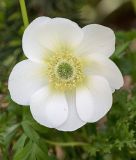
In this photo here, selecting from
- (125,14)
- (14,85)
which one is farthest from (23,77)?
(125,14)

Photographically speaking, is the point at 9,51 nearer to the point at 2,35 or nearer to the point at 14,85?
the point at 2,35

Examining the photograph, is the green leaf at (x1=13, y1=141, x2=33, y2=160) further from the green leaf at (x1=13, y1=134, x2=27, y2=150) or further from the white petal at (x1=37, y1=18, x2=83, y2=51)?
the white petal at (x1=37, y1=18, x2=83, y2=51)

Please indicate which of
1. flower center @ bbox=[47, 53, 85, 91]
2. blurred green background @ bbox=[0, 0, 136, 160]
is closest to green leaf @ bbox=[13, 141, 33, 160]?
blurred green background @ bbox=[0, 0, 136, 160]

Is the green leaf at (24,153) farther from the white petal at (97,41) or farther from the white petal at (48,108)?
the white petal at (97,41)

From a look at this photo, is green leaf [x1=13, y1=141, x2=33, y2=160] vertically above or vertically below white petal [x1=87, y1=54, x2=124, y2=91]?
below

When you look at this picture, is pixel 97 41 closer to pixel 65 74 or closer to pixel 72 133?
pixel 65 74

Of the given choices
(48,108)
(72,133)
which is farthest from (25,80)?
(72,133)

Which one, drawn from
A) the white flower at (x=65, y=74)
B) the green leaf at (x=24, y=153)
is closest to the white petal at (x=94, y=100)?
the white flower at (x=65, y=74)
